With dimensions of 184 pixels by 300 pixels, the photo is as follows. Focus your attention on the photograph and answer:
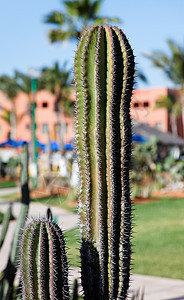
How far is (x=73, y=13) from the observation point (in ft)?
69.3

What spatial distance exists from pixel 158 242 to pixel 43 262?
5924 millimetres

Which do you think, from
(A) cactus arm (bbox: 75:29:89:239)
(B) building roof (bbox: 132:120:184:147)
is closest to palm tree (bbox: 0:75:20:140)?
(B) building roof (bbox: 132:120:184:147)

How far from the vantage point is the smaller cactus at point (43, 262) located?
261cm

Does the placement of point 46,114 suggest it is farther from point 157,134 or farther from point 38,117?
point 157,134

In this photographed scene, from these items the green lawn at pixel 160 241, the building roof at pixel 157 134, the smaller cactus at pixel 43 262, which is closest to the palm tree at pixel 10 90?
the building roof at pixel 157 134

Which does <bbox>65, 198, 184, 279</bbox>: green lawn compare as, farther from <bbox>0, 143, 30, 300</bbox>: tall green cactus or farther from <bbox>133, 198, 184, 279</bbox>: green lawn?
<bbox>0, 143, 30, 300</bbox>: tall green cactus

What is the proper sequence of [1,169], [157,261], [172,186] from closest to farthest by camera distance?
[157,261] → [172,186] → [1,169]

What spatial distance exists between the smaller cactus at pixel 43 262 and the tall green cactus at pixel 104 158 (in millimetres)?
214

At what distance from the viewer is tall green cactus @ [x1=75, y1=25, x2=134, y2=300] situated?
9.14 feet

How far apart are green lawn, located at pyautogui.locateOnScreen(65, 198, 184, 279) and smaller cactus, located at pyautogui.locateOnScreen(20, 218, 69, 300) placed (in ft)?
3.23

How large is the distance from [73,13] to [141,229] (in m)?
14.0

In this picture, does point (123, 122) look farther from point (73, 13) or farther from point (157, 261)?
point (73, 13)

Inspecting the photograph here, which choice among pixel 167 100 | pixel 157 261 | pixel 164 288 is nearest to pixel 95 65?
pixel 164 288

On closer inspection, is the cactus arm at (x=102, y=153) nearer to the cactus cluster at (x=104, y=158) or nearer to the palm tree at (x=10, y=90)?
the cactus cluster at (x=104, y=158)
